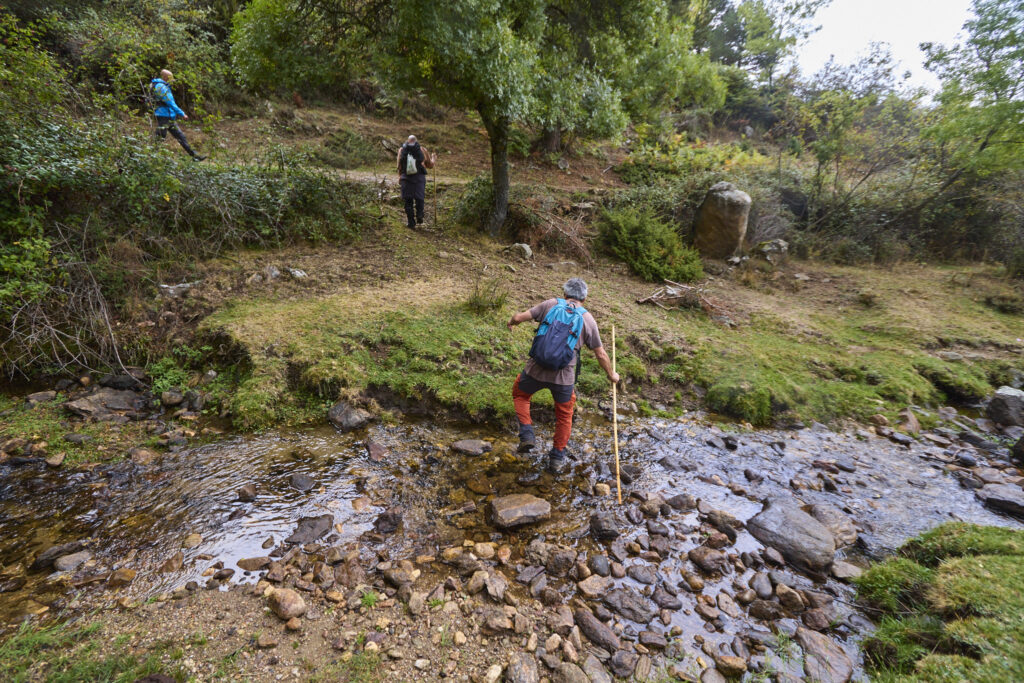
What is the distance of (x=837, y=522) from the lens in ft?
14.9

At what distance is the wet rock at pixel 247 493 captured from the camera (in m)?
4.14

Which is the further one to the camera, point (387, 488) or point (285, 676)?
point (387, 488)

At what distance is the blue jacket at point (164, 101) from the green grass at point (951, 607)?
12.3m

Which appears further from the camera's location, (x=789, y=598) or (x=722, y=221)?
(x=722, y=221)

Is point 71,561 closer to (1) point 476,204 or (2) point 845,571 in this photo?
(2) point 845,571

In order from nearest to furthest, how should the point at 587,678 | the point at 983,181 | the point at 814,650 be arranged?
the point at 587,678 < the point at 814,650 < the point at 983,181

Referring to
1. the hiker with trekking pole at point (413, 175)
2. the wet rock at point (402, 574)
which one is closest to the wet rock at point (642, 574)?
the wet rock at point (402, 574)

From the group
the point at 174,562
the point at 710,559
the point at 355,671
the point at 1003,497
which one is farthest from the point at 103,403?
the point at 1003,497

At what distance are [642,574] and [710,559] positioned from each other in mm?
719

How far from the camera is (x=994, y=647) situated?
2.72 m

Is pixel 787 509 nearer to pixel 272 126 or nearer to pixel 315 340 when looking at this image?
pixel 315 340

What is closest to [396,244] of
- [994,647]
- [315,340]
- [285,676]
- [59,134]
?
[315,340]

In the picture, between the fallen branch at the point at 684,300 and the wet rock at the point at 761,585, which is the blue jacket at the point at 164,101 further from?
the wet rock at the point at 761,585

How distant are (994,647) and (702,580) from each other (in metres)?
1.77
